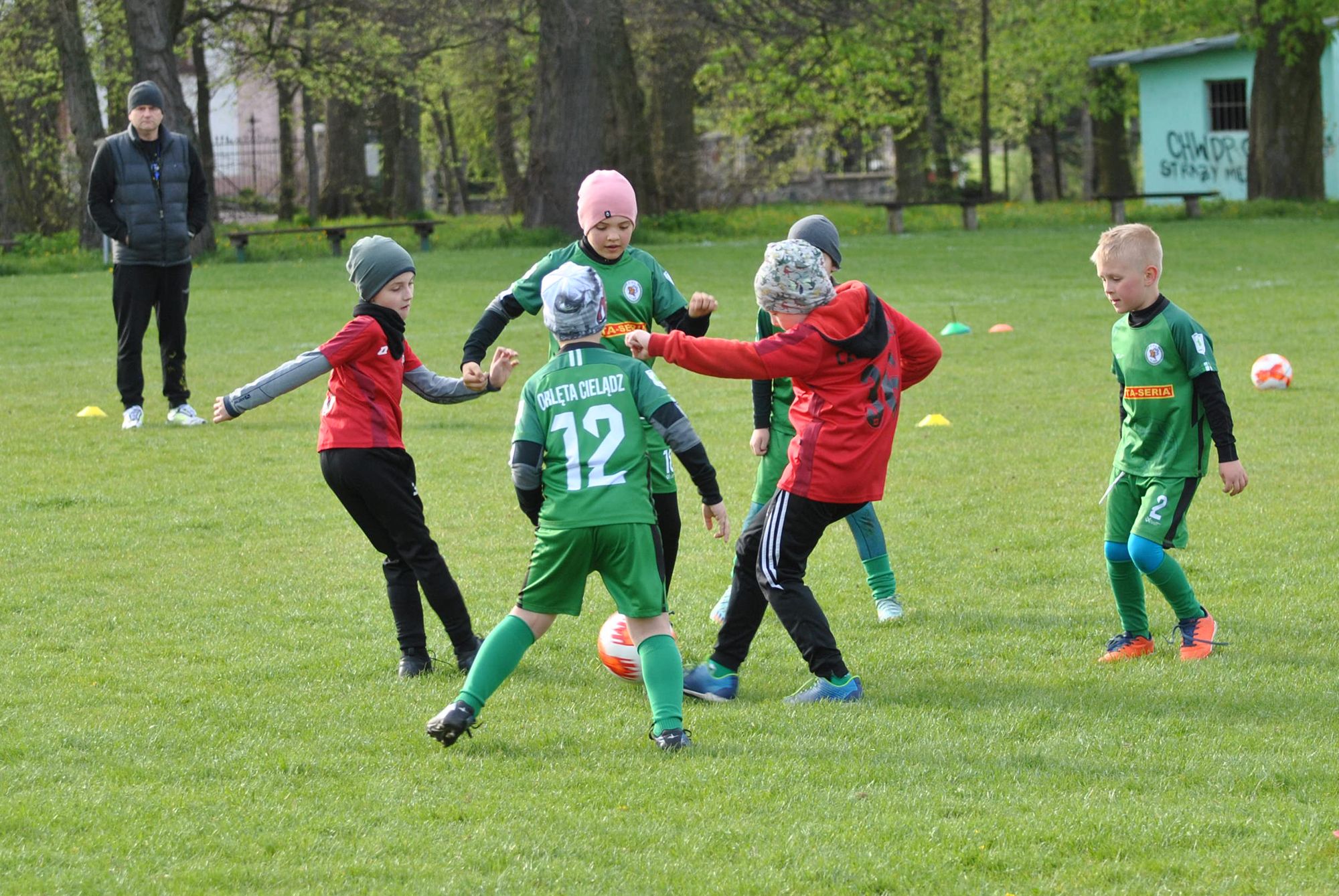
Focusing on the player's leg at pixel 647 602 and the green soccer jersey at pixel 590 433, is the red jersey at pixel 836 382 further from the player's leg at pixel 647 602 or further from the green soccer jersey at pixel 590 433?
the player's leg at pixel 647 602

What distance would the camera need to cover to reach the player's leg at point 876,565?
20.9 feet

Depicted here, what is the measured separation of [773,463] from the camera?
6395mm

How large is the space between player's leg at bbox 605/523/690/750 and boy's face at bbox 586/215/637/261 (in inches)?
53.9

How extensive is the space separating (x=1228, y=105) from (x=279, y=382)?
115 ft

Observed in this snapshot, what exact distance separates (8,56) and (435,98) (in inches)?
567

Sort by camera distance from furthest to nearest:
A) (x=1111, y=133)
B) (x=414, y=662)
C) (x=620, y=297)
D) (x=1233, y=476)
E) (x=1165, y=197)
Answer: (x=1111, y=133) < (x=1165, y=197) < (x=620, y=297) < (x=414, y=662) < (x=1233, y=476)

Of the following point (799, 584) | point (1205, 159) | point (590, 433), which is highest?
point (1205, 159)

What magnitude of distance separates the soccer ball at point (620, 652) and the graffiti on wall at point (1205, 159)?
33.4 m

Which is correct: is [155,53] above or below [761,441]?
above

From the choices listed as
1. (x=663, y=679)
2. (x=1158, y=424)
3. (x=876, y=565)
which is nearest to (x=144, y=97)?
(x=876, y=565)

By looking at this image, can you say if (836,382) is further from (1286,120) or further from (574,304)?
(1286,120)

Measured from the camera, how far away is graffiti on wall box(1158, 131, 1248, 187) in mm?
35688

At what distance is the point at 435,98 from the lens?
43.7 metres

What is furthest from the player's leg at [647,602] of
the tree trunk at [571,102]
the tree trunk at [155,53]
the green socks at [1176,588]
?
the tree trunk at [571,102]
